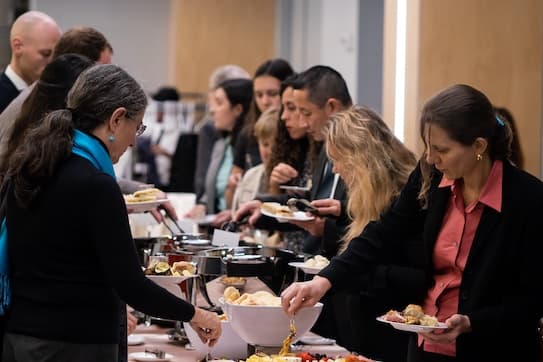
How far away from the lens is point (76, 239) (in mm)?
2523

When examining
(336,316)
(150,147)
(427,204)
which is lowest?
(150,147)

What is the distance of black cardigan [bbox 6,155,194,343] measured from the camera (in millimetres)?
2498

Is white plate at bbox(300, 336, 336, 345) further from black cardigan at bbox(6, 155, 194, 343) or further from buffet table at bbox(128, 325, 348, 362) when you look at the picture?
black cardigan at bbox(6, 155, 194, 343)

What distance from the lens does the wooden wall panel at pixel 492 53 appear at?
426 centimetres

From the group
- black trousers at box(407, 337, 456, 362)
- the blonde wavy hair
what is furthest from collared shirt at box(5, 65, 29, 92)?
black trousers at box(407, 337, 456, 362)

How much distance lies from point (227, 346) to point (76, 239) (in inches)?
28.7

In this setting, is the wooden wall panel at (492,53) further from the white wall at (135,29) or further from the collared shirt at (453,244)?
the white wall at (135,29)

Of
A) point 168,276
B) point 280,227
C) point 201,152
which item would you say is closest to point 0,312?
point 168,276

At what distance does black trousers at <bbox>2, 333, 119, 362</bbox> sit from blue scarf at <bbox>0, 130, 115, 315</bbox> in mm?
98

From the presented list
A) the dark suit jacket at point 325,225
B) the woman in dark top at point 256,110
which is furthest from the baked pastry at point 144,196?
the woman in dark top at point 256,110

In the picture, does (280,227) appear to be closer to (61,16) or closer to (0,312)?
(0,312)

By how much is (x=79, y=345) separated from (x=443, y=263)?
96cm

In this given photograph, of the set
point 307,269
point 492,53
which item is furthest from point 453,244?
point 492,53

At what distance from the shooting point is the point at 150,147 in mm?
9836
